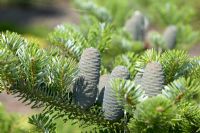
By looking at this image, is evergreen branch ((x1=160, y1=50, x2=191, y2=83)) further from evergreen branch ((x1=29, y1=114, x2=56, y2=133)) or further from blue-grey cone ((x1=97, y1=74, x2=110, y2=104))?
evergreen branch ((x1=29, y1=114, x2=56, y2=133))

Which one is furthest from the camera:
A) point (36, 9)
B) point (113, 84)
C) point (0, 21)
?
point (36, 9)

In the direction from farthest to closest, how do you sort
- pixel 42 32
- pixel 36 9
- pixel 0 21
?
pixel 36 9, pixel 0 21, pixel 42 32

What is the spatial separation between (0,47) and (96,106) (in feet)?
0.68

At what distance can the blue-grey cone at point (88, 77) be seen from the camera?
0.86m

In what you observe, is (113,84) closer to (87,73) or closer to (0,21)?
(87,73)

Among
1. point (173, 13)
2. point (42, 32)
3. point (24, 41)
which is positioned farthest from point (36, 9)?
point (24, 41)

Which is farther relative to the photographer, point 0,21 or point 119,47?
point 0,21

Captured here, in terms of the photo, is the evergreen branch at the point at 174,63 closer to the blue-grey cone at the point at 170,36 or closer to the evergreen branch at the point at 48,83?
the evergreen branch at the point at 48,83

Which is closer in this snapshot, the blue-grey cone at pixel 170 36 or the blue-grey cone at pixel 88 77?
the blue-grey cone at pixel 88 77

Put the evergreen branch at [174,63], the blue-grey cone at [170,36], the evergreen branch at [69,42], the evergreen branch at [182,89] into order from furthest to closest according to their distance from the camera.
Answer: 1. the blue-grey cone at [170,36]
2. the evergreen branch at [69,42]
3. the evergreen branch at [174,63]
4. the evergreen branch at [182,89]

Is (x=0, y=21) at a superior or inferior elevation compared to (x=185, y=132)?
superior

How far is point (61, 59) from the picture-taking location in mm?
865

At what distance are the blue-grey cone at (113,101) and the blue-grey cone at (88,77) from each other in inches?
1.2

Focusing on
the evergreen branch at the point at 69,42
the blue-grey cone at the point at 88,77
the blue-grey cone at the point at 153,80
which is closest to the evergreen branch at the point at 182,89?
the blue-grey cone at the point at 153,80
